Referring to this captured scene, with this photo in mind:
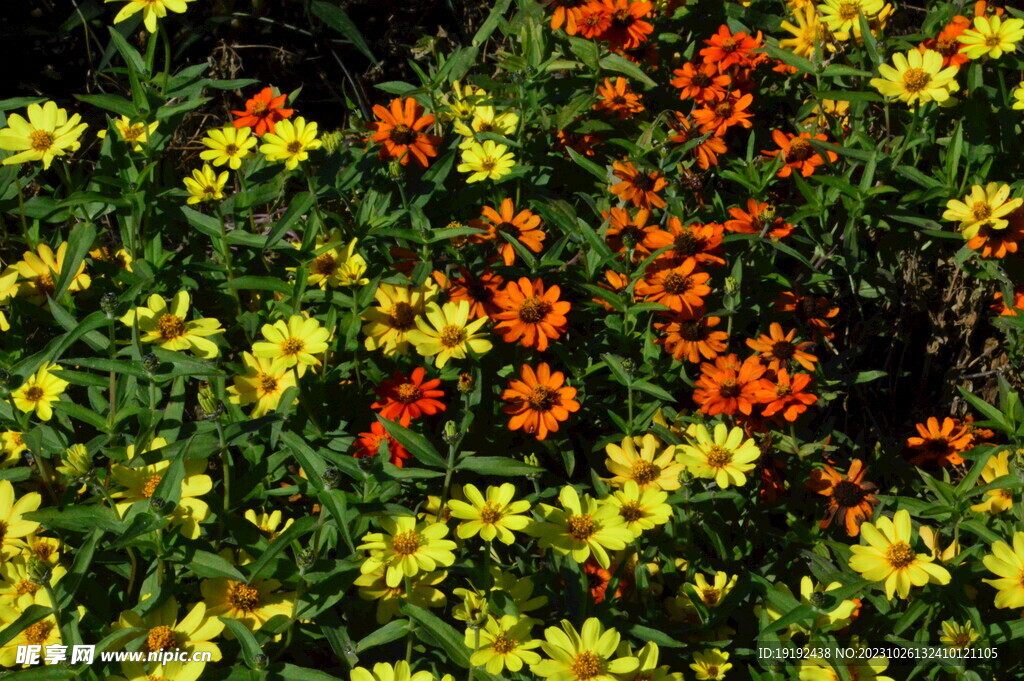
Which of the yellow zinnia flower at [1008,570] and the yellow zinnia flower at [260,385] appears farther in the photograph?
the yellow zinnia flower at [260,385]

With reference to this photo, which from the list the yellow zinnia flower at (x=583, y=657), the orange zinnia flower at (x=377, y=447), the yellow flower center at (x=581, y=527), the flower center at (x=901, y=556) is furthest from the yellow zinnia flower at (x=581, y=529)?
the flower center at (x=901, y=556)

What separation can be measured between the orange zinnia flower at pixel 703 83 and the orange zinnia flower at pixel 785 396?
89 centimetres

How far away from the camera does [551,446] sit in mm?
2016

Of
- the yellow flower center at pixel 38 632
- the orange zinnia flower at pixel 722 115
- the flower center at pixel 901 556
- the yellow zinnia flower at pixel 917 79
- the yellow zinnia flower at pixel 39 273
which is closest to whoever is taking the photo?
the yellow flower center at pixel 38 632

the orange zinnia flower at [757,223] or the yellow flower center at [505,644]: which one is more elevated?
the orange zinnia flower at [757,223]

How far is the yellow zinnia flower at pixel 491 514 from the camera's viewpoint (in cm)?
158

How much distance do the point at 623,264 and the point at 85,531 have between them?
1229mm

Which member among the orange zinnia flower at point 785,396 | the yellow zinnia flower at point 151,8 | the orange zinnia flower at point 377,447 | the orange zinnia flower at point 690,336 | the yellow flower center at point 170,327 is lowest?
the orange zinnia flower at point 377,447

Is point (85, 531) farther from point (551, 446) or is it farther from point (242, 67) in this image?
point (242, 67)

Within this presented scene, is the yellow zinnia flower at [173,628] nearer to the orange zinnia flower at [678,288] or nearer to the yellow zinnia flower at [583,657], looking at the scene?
the yellow zinnia flower at [583,657]

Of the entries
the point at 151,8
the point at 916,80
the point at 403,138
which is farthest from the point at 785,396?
the point at 151,8

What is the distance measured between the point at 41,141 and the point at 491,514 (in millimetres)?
1281

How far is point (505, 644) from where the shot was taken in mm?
1490

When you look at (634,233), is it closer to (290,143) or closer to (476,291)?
(476,291)
